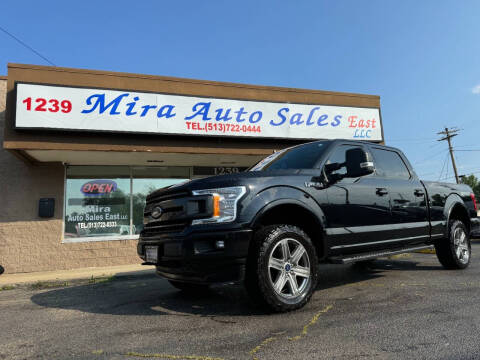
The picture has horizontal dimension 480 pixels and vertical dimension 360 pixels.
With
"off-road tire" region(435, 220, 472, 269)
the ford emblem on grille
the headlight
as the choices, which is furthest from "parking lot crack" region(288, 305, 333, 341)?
"off-road tire" region(435, 220, 472, 269)

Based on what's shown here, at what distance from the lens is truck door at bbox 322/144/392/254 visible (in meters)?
3.76

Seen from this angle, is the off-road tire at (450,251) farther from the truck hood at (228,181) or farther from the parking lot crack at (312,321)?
the truck hood at (228,181)

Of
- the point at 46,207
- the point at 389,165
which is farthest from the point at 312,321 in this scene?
the point at 46,207

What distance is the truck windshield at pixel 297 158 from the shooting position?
4.05 m

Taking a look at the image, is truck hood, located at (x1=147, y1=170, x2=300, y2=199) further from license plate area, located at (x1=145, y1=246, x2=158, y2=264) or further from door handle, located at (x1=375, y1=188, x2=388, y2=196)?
door handle, located at (x1=375, y1=188, x2=388, y2=196)

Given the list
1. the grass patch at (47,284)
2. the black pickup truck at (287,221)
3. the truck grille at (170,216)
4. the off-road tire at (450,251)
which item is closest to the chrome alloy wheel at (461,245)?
the off-road tire at (450,251)

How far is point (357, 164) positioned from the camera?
151 inches

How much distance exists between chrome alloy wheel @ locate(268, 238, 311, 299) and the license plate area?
122 centimetres

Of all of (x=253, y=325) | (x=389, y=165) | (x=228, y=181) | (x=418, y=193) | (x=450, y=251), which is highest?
(x=389, y=165)

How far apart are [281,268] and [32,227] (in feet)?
27.3

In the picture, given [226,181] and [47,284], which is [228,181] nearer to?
[226,181]

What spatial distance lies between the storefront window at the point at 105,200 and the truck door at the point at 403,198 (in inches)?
275

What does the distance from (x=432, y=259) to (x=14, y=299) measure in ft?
25.5

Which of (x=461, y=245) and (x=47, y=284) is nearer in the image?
(x=461, y=245)
